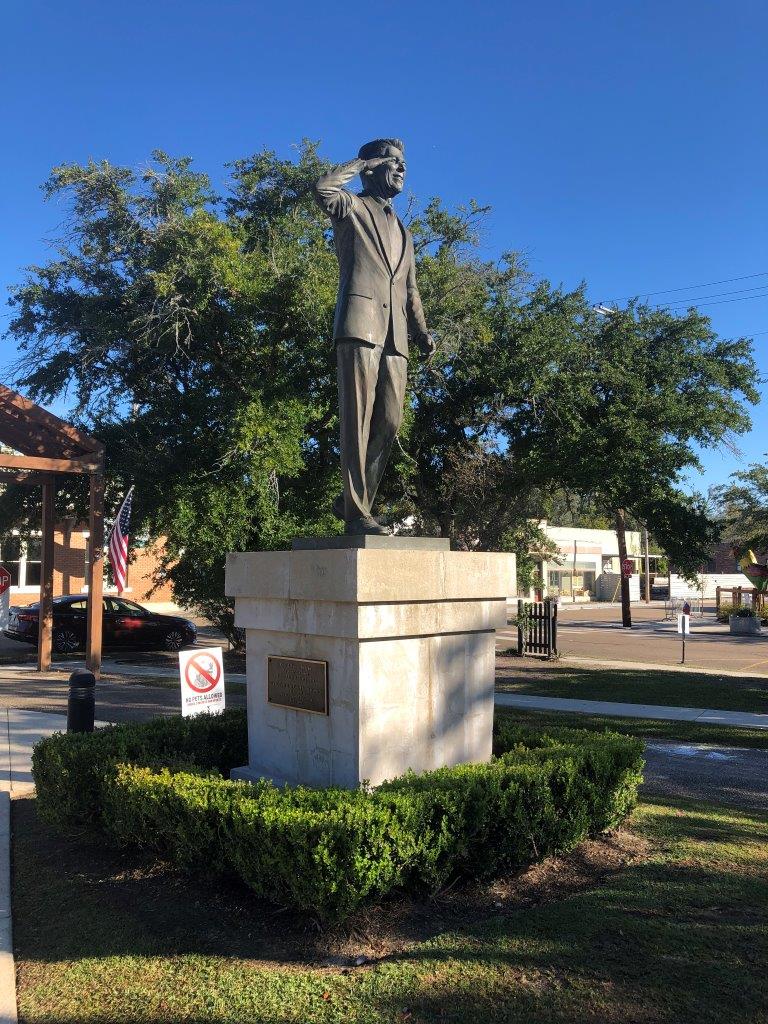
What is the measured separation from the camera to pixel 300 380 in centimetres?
1508

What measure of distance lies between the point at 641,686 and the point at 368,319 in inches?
454

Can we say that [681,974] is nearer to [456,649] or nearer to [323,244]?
[456,649]

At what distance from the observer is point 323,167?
17.8m

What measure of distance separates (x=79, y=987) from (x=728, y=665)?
2005 cm

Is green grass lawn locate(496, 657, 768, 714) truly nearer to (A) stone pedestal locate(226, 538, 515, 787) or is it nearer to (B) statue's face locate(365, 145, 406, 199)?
(A) stone pedestal locate(226, 538, 515, 787)

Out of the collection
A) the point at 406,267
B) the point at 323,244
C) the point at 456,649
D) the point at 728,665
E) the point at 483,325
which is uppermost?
the point at 323,244

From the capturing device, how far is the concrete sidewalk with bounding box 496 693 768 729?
11273 millimetres

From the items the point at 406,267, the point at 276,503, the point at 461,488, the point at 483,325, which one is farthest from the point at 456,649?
the point at 461,488

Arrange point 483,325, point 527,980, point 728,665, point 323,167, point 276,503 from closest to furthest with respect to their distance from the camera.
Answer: point 527,980 → point 276,503 → point 483,325 → point 323,167 → point 728,665

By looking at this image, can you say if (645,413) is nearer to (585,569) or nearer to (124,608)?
(124,608)

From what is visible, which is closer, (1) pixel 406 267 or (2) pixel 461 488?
(1) pixel 406 267

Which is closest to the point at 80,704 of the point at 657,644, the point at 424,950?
the point at 424,950

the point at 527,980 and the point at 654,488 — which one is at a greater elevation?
the point at 654,488

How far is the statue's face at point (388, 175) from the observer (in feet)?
19.1
